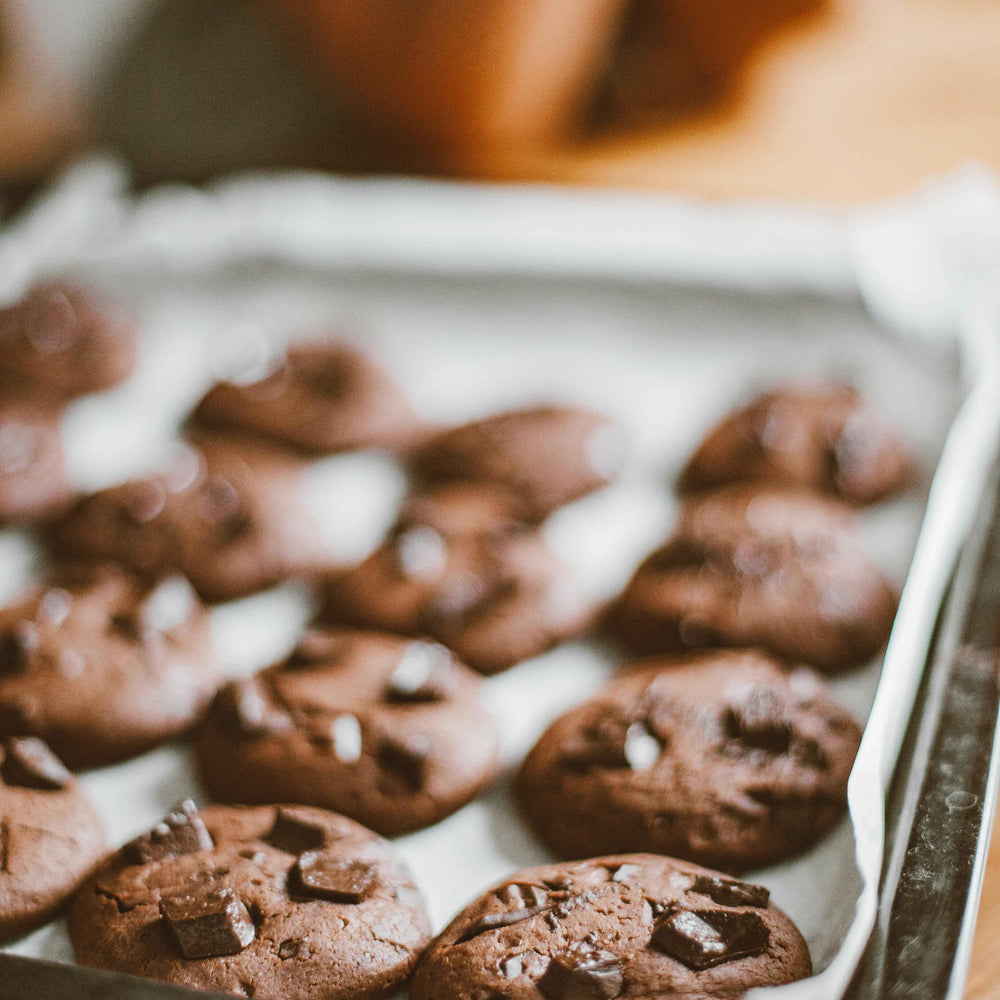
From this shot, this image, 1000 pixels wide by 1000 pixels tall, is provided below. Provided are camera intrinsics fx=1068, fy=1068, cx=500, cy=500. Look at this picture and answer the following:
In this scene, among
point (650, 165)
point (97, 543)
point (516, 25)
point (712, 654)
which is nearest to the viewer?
point (712, 654)

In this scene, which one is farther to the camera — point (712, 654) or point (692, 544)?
point (692, 544)

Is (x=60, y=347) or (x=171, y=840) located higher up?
(x=60, y=347)

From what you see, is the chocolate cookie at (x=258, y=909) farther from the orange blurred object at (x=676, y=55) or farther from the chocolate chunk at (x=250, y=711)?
the orange blurred object at (x=676, y=55)

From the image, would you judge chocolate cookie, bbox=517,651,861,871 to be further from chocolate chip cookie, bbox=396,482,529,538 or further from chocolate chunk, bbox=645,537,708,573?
Result: chocolate chip cookie, bbox=396,482,529,538

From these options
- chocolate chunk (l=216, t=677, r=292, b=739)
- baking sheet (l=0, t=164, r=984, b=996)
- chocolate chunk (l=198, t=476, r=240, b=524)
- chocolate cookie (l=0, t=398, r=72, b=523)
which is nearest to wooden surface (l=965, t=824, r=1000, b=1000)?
baking sheet (l=0, t=164, r=984, b=996)

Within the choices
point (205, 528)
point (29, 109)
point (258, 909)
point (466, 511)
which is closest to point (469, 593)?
point (466, 511)

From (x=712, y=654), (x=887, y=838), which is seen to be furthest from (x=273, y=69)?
(x=887, y=838)

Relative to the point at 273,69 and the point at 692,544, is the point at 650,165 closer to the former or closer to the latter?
the point at 692,544

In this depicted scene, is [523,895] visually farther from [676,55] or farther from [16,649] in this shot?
[676,55]
